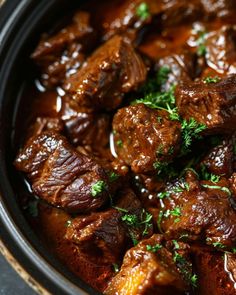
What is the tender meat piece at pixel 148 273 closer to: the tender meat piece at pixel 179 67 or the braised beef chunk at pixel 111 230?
the braised beef chunk at pixel 111 230

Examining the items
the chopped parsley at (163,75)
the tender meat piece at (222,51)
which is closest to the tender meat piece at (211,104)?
the chopped parsley at (163,75)

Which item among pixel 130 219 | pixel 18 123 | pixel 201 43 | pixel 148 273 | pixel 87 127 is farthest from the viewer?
pixel 201 43

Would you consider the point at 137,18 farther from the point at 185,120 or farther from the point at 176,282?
the point at 176,282

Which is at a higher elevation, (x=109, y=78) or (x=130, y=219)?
(x=109, y=78)

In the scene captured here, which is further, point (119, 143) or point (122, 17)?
point (122, 17)

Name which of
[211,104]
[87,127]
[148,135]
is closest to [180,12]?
[211,104]

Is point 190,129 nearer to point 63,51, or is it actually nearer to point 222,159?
point 222,159

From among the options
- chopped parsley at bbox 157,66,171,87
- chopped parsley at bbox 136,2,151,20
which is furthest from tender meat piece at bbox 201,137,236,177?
chopped parsley at bbox 136,2,151,20

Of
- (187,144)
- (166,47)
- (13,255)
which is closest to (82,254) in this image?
(13,255)

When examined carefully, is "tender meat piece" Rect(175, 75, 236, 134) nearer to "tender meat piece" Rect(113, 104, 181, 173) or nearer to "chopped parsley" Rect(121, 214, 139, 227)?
"tender meat piece" Rect(113, 104, 181, 173)
